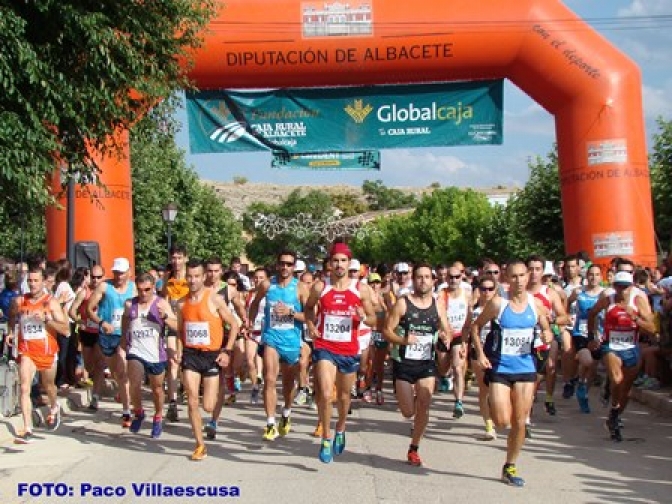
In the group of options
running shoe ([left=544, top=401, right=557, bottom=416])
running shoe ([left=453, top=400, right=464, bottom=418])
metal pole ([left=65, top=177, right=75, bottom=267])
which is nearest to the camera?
running shoe ([left=453, top=400, right=464, bottom=418])

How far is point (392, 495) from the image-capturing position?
6637mm

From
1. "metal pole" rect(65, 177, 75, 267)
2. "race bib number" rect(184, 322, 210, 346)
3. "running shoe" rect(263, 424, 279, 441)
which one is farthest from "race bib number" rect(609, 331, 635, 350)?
"metal pole" rect(65, 177, 75, 267)

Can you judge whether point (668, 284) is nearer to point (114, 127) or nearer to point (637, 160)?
point (637, 160)

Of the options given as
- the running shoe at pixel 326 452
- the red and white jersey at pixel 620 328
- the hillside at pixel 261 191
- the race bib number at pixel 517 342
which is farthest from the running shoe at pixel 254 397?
the hillside at pixel 261 191

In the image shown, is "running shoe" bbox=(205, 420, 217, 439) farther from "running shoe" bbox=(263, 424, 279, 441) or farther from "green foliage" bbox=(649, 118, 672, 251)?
"green foliage" bbox=(649, 118, 672, 251)

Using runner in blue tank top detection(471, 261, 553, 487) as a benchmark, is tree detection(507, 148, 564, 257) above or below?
above

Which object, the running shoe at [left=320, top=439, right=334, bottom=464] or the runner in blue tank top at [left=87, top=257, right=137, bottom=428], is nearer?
the running shoe at [left=320, top=439, right=334, bottom=464]

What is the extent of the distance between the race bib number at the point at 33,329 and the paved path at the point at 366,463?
1.01m

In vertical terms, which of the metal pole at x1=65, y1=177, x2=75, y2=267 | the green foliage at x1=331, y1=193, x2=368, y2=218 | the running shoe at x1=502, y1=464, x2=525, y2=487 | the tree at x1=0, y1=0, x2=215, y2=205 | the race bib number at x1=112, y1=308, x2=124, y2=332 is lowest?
the running shoe at x1=502, y1=464, x2=525, y2=487

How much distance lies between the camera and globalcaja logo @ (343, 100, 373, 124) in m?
16.5

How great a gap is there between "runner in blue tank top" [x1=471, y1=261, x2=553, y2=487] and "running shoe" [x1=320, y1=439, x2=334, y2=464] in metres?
1.43

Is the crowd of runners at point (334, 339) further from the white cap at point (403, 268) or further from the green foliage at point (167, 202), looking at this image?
the green foliage at point (167, 202)

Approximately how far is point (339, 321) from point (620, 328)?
9.62ft

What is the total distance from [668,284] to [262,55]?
748 cm
